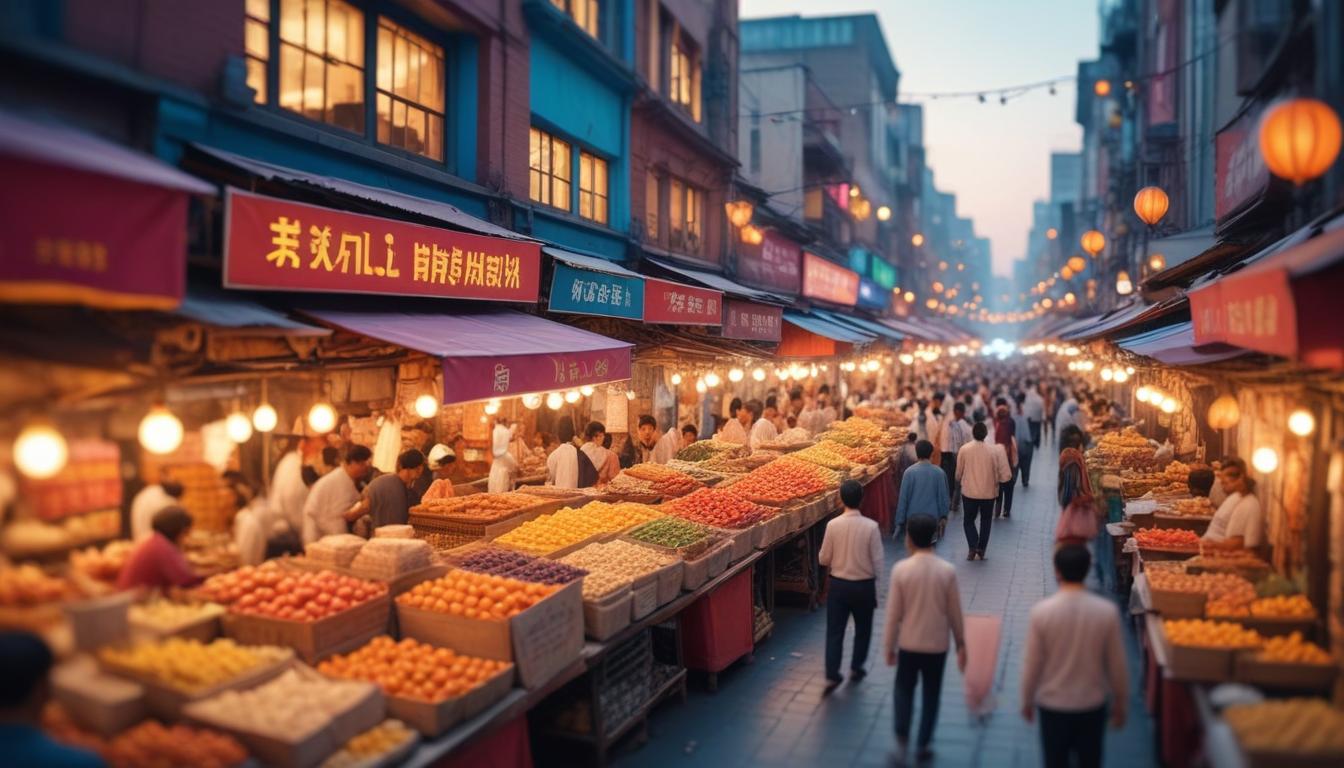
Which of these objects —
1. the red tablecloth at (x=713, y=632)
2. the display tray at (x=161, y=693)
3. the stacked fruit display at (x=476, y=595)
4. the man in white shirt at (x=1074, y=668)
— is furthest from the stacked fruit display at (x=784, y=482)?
the display tray at (x=161, y=693)

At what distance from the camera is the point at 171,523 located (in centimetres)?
646

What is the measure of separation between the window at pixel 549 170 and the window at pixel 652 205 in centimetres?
381

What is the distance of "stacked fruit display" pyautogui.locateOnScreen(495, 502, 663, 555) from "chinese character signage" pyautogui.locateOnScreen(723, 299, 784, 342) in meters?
8.08

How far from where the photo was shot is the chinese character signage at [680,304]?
601 inches

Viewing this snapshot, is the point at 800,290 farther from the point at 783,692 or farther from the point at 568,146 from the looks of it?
the point at 783,692

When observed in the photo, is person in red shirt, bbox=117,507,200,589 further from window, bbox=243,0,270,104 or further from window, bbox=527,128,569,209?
window, bbox=527,128,569,209

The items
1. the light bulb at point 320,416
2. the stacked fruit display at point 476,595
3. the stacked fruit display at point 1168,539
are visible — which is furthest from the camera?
the stacked fruit display at point 1168,539

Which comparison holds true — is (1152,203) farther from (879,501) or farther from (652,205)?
(652,205)

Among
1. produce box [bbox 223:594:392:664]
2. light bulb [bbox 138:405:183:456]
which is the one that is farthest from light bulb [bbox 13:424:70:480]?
produce box [bbox 223:594:392:664]

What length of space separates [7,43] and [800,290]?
87.4 ft

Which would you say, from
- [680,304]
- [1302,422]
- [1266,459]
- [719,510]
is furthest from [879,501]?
[1302,422]

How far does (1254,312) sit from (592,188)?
13.9 metres

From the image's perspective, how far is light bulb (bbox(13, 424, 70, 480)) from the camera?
4.88m

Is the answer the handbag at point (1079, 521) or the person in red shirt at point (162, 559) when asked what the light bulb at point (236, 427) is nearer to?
the person in red shirt at point (162, 559)
